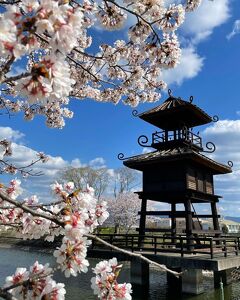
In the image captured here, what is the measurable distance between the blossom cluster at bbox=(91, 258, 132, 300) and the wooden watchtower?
39.1 ft

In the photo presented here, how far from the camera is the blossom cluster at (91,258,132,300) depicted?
2418mm

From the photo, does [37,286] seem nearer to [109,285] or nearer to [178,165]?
[109,285]

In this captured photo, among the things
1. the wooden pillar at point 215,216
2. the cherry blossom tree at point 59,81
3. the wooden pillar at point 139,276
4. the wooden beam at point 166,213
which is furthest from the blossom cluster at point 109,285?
the wooden pillar at point 215,216

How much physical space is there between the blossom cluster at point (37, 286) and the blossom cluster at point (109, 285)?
0.41 meters

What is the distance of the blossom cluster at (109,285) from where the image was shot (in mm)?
2418

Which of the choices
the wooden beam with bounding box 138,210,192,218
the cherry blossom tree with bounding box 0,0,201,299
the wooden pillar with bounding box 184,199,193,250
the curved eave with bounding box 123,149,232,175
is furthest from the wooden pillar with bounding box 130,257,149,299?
the cherry blossom tree with bounding box 0,0,201,299

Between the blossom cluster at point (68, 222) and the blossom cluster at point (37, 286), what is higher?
the blossom cluster at point (68, 222)

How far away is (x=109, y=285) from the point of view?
8.06 feet

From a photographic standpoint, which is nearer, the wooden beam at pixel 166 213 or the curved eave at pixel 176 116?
the wooden beam at pixel 166 213

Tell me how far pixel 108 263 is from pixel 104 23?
258cm

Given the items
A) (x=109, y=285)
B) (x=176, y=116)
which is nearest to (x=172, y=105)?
(x=176, y=116)

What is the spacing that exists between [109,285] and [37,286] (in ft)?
1.83

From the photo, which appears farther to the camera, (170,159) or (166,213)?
(166,213)

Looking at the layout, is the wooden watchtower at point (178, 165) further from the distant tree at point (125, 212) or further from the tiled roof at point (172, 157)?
the distant tree at point (125, 212)
